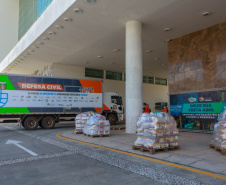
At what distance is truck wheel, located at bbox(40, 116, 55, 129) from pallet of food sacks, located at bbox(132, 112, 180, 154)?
9.97 meters

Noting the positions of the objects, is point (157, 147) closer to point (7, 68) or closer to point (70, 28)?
point (70, 28)

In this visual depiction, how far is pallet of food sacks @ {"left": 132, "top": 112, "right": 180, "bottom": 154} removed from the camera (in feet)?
22.3

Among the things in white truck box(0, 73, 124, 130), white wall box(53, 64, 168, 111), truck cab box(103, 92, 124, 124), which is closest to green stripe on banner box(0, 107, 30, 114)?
white truck box(0, 73, 124, 130)

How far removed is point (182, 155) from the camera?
21.5ft

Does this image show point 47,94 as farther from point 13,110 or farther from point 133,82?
point 133,82

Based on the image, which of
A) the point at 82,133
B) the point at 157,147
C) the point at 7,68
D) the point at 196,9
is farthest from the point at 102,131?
the point at 7,68

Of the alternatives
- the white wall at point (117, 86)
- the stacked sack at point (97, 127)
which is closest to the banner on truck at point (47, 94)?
the stacked sack at point (97, 127)

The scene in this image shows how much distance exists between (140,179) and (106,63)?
20701mm

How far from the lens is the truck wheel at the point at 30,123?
49.0 ft

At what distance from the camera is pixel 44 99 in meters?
15.2

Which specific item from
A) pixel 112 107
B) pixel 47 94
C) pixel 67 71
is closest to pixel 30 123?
pixel 47 94

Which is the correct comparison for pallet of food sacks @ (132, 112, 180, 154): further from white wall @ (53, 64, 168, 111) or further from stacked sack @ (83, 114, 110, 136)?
white wall @ (53, 64, 168, 111)

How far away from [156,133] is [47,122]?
11.0 metres

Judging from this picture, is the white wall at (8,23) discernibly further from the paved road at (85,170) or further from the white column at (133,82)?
the paved road at (85,170)
